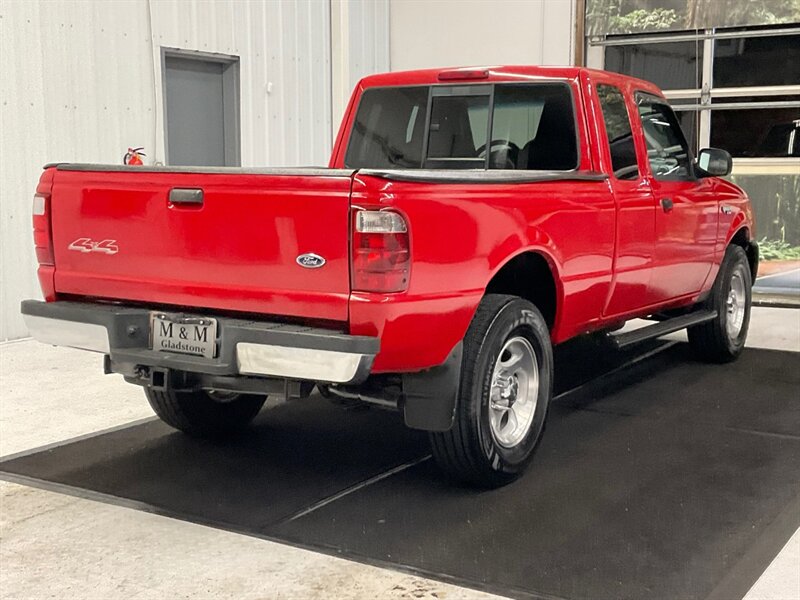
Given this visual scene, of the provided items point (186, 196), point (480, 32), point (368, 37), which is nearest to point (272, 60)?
point (368, 37)

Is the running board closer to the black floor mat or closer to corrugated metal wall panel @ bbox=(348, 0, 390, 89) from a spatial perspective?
the black floor mat

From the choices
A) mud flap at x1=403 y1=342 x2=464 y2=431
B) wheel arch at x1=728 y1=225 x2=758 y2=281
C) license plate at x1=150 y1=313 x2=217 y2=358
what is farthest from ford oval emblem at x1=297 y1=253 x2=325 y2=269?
wheel arch at x1=728 y1=225 x2=758 y2=281

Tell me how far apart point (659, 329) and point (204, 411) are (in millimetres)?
2661

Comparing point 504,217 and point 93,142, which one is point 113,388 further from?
point 504,217

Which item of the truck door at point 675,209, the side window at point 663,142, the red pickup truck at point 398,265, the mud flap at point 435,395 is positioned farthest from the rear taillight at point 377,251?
the side window at point 663,142

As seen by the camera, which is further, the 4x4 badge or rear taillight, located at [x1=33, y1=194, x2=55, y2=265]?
rear taillight, located at [x1=33, y1=194, x2=55, y2=265]

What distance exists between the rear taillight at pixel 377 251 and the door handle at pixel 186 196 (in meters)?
0.71

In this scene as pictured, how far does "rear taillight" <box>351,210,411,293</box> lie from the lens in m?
3.33

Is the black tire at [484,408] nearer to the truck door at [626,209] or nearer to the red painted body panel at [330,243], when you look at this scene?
the red painted body panel at [330,243]

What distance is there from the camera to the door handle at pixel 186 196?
3648mm

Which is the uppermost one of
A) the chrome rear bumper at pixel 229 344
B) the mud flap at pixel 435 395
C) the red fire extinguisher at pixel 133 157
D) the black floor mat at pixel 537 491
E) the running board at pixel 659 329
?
the red fire extinguisher at pixel 133 157

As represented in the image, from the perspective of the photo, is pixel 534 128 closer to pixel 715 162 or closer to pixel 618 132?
pixel 618 132

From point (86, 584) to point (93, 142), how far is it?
584 centimetres

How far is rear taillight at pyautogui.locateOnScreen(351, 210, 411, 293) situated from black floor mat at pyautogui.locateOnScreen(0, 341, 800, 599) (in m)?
0.98
